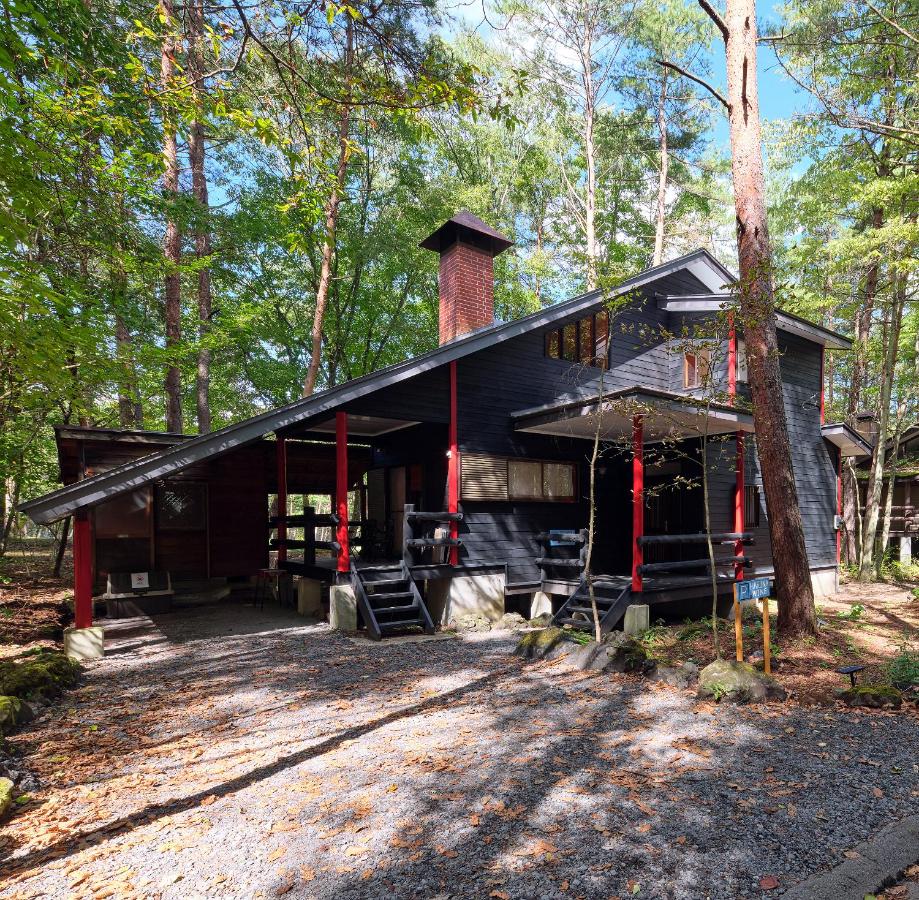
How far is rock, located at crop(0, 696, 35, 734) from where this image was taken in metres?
4.80

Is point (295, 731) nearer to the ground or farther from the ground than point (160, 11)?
nearer to the ground

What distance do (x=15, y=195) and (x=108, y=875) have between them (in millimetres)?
6599

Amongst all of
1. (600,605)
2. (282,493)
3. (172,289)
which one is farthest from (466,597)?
(172,289)

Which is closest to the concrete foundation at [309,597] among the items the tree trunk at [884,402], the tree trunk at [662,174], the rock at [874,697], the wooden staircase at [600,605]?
the wooden staircase at [600,605]

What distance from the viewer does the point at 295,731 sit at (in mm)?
4898

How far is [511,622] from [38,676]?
6.78 meters

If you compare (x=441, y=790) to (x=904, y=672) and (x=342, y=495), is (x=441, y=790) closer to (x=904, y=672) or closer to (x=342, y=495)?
(x=904, y=672)

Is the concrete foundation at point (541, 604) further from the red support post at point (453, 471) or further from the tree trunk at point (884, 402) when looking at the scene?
the tree trunk at point (884, 402)

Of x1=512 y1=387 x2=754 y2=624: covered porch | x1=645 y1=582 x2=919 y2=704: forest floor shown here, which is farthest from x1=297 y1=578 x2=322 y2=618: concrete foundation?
x1=645 y1=582 x2=919 y2=704: forest floor

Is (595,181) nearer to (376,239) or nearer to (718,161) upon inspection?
(718,161)

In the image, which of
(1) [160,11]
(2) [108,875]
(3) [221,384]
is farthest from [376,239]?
(2) [108,875]

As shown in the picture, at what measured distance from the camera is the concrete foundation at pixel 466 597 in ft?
32.2

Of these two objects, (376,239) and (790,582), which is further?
(376,239)

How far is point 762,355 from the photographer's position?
725 cm
